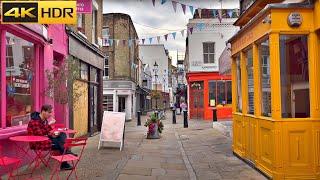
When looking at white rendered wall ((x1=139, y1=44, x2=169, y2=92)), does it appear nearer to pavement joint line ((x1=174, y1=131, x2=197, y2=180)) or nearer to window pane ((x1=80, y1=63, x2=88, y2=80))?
window pane ((x1=80, y1=63, x2=88, y2=80))

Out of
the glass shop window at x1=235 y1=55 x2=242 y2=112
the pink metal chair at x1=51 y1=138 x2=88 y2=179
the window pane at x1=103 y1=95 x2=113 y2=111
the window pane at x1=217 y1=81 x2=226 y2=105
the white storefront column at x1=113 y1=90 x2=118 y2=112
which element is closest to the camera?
the pink metal chair at x1=51 y1=138 x2=88 y2=179

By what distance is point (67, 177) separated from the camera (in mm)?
8281

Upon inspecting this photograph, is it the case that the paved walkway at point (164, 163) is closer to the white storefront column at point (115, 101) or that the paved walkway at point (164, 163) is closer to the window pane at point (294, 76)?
the window pane at point (294, 76)

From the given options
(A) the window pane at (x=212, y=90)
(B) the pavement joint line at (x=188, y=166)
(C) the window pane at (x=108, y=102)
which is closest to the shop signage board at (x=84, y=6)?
(B) the pavement joint line at (x=188, y=166)

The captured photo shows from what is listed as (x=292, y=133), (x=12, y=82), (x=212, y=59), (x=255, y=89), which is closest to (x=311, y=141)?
(x=292, y=133)

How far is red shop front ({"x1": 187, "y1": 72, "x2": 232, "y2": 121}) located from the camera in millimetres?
31922

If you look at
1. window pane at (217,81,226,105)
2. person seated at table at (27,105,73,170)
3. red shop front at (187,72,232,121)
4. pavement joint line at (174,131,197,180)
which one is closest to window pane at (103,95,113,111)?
red shop front at (187,72,232,121)

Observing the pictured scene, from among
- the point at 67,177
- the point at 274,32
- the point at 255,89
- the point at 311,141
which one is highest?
the point at 274,32

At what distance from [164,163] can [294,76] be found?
13.3ft

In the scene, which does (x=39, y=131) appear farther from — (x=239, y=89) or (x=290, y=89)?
(x=239, y=89)

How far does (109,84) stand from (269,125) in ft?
95.2

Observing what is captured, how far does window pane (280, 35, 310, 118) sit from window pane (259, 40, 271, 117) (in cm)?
36

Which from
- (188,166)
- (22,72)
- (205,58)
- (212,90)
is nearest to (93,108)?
(22,72)

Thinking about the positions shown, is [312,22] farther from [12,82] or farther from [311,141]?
[12,82]
